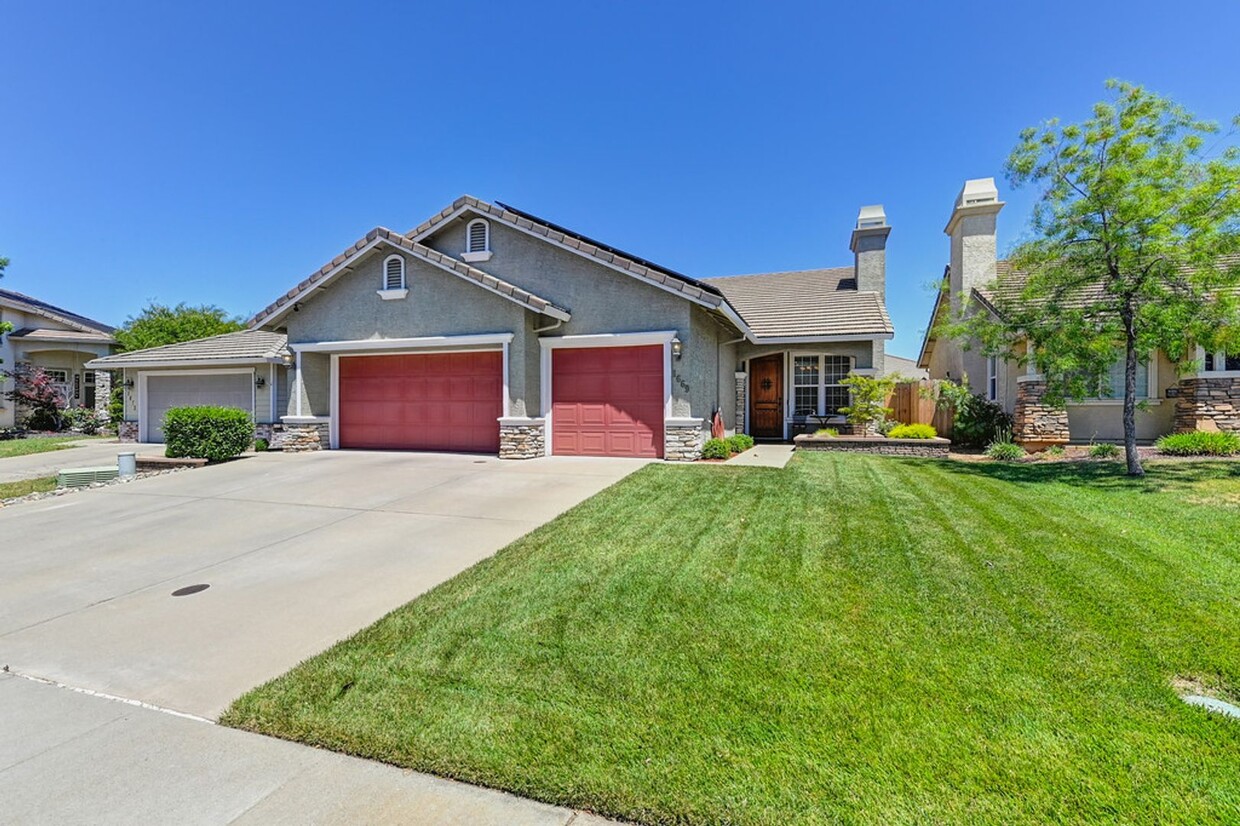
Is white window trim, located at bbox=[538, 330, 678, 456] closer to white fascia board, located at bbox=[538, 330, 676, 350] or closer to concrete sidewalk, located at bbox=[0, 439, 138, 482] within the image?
white fascia board, located at bbox=[538, 330, 676, 350]

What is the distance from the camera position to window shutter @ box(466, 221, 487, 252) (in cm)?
1295

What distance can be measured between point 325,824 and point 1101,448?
15.1 m

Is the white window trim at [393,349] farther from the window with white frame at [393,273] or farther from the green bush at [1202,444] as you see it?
the green bush at [1202,444]

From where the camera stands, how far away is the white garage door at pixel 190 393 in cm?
1745

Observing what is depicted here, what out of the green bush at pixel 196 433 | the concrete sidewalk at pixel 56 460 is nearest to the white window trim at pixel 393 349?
the green bush at pixel 196 433

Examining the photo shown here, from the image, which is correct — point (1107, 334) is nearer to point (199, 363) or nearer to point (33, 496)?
point (33, 496)

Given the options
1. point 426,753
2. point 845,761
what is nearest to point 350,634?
point 426,753

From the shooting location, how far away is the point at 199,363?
17562mm

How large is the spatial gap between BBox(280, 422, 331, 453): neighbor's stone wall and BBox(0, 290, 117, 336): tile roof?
20610 millimetres

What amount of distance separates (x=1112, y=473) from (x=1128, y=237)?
162 inches

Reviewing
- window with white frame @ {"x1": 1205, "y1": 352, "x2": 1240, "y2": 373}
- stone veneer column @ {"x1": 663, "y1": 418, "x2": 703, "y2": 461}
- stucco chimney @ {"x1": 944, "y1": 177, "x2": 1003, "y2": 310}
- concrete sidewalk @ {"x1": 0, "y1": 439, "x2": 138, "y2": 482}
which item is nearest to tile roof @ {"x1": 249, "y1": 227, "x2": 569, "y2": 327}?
stone veneer column @ {"x1": 663, "y1": 418, "x2": 703, "y2": 461}

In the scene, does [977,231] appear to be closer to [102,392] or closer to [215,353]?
[215,353]

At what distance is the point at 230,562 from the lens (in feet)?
18.3

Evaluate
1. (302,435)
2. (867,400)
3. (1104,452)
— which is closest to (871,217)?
(867,400)
